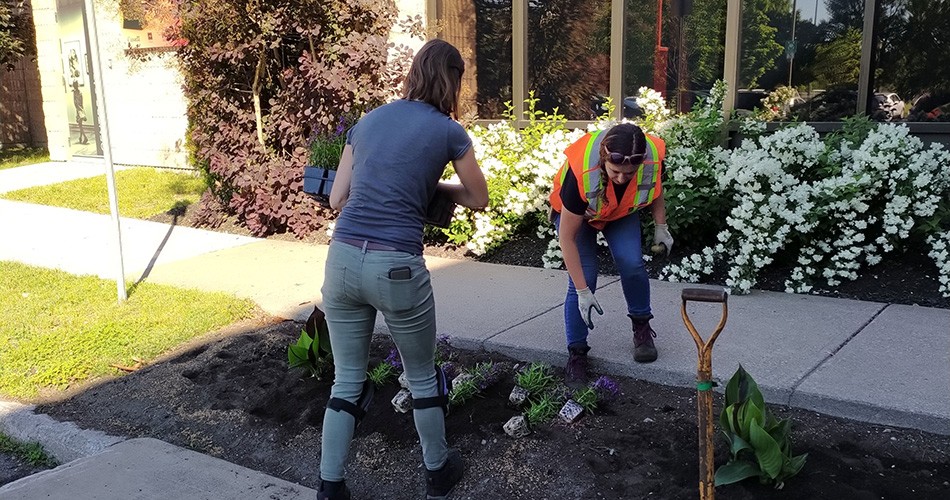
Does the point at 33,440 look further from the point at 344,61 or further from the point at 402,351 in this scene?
the point at 344,61

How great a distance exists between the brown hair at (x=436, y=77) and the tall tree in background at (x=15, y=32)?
15.1 m

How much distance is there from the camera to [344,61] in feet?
24.6

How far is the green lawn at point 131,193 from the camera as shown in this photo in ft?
33.3

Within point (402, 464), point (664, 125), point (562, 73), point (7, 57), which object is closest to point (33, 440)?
point (402, 464)

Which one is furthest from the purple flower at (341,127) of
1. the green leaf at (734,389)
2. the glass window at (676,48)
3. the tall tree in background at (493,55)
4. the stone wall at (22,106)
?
the stone wall at (22,106)

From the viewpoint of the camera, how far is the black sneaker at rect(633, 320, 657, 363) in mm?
3873

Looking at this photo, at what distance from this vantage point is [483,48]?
28.0ft

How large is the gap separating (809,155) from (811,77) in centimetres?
148

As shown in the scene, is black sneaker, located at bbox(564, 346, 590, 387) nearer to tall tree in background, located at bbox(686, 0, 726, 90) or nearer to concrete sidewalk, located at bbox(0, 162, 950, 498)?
concrete sidewalk, located at bbox(0, 162, 950, 498)

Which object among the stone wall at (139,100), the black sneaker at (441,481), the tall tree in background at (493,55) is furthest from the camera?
the stone wall at (139,100)

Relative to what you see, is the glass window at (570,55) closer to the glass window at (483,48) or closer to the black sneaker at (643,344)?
the glass window at (483,48)

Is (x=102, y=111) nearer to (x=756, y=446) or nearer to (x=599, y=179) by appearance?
(x=599, y=179)

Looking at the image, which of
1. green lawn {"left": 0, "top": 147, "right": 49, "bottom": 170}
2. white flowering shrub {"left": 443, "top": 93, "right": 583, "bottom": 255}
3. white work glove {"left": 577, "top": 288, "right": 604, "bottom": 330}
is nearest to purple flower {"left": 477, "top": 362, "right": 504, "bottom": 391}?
white work glove {"left": 577, "top": 288, "right": 604, "bottom": 330}

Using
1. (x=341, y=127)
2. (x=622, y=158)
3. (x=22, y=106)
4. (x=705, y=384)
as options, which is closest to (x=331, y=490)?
(x=705, y=384)
